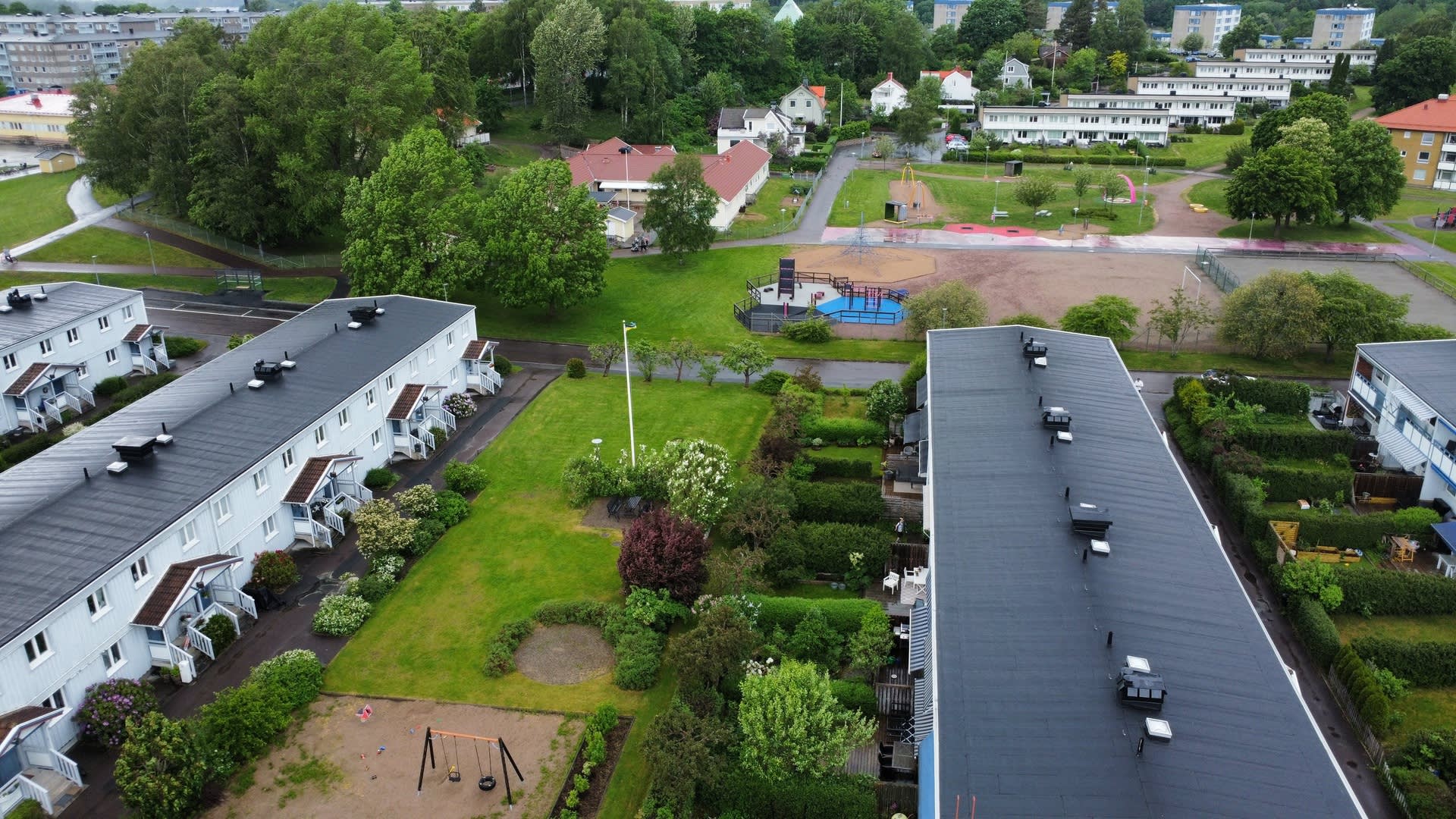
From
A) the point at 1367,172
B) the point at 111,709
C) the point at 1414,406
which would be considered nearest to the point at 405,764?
the point at 111,709

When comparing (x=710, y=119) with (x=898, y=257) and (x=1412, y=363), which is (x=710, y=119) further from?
(x=1412, y=363)

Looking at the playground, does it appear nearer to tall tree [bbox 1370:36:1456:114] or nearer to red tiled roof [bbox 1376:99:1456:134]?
red tiled roof [bbox 1376:99:1456:134]

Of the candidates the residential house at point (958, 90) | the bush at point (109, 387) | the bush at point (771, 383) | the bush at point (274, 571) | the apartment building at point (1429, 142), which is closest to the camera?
→ the bush at point (274, 571)

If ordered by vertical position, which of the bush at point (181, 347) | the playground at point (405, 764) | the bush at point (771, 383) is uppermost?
the bush at point (181, 347)

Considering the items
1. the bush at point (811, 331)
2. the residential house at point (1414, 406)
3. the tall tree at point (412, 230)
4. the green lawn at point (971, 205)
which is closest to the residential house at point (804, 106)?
the green lawn at point (971, 205)

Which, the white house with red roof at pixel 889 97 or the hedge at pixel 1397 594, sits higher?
the white house with red roof at pixel 889 97

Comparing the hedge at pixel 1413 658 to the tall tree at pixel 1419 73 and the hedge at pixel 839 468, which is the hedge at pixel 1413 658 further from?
the tall tree at pixel 1419 73
